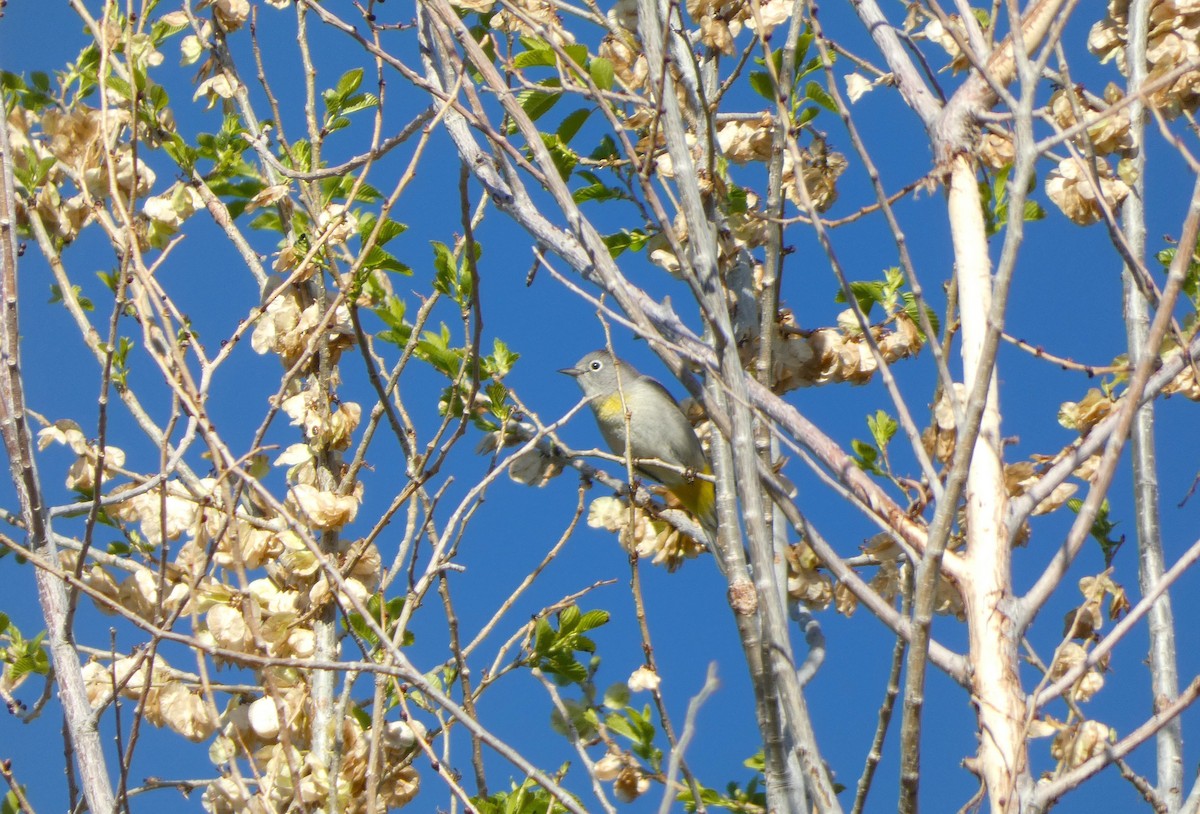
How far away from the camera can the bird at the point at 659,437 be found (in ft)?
17.9

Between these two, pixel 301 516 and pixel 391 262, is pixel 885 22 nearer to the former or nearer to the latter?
pixel 391 262

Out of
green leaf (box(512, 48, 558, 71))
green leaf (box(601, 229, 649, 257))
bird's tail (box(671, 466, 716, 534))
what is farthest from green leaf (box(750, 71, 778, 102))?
bird's tail (box(671, 466, 716, 534))

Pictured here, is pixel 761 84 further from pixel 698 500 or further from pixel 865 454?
pixel 698 500

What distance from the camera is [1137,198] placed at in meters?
3.14

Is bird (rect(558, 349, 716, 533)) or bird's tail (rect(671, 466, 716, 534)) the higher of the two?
bird (rect(558, 349, 716, 533))

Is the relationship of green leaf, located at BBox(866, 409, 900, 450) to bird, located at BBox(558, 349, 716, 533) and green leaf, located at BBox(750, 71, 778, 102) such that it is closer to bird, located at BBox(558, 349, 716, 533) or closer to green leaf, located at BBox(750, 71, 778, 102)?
green leaf, located at BBox(750, 71, 778, 102)

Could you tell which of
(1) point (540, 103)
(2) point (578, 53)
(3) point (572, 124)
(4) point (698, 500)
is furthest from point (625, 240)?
(4) point (698, 500)

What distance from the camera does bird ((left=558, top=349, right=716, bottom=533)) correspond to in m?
5.45

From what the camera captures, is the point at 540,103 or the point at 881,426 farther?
the point at 881,426

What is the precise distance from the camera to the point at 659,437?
563 centimetres

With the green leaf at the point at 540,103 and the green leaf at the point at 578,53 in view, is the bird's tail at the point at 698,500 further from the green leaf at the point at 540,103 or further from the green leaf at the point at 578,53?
the green leaf at the point at 578,53

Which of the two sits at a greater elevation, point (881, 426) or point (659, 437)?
point (659, 437)

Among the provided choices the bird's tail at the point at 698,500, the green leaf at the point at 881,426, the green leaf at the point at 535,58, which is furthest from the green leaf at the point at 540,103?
the bird's tail at the point at 698,500

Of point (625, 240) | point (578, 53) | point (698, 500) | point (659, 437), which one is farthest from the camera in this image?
point (659, 437)
